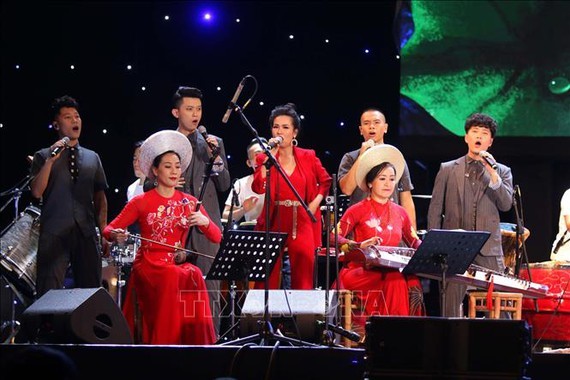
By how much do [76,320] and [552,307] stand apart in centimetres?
432

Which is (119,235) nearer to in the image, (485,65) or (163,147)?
(163,147)

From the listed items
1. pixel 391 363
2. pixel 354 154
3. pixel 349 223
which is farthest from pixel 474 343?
pixel 354 154

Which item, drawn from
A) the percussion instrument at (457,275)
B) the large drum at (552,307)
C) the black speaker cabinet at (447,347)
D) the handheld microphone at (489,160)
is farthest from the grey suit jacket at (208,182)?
the black speaker cabinet at (447,347)

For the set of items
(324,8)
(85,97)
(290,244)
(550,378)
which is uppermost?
(324,8)

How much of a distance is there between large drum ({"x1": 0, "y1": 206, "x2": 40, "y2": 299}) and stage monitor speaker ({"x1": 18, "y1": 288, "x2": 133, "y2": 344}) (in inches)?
88.1

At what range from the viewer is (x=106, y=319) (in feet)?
20.7

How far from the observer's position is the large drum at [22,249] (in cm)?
849

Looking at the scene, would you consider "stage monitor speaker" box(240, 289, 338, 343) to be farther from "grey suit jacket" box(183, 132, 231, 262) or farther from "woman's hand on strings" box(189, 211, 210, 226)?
"grey suit jacket" box(183, 132, 231, 262)

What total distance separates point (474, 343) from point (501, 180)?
3135 millimetres

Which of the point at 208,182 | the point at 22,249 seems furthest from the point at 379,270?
the point at 22,249

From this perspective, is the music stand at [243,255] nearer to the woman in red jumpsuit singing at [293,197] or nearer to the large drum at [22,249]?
the woman in red jumpsuit singing at [293,197]

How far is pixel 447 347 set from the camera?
523 cm

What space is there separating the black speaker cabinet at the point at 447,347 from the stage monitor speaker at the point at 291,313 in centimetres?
159

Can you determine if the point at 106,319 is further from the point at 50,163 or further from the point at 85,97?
the point at 85,97
